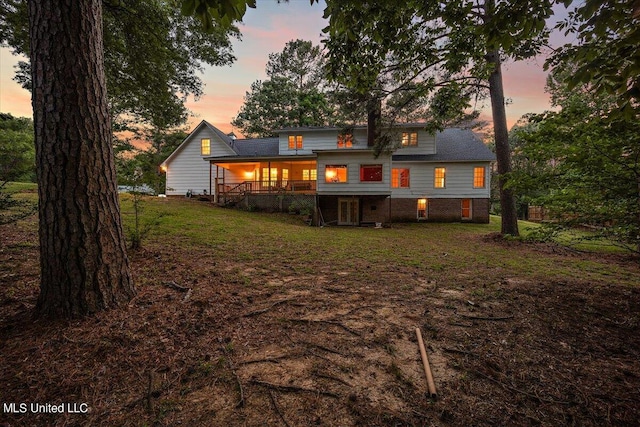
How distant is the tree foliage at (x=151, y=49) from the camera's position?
6.07 m

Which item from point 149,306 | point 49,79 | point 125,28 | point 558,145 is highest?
point 125,28

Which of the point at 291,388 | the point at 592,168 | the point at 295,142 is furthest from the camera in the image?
the point at 295,142

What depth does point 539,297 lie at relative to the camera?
3.67 metres

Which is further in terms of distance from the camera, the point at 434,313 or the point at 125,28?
the point at 125,28

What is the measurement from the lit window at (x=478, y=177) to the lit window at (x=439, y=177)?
206 centimetres

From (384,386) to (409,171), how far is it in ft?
59.8

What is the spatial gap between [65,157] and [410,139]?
64.2ft

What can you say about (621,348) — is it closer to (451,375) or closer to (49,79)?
(451,375)

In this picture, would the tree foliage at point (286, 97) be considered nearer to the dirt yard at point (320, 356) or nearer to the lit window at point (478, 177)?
the lit window at point (478, 177)

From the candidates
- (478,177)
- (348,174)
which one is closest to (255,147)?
(348,174)

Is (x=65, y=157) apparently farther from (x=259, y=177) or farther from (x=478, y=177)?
(x=478, y=177)

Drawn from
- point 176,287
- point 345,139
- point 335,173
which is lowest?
point 176,287

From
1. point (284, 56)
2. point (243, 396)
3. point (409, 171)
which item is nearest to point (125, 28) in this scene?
point (243, 396)

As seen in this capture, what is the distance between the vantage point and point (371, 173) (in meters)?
15.8
